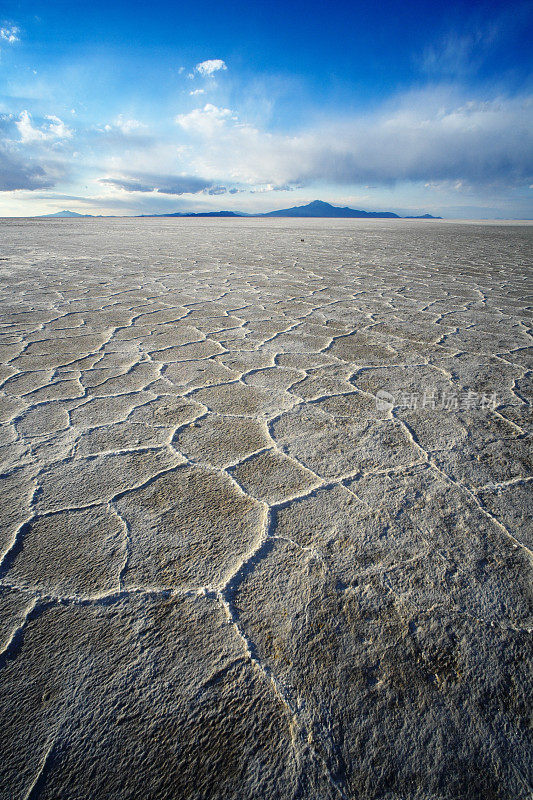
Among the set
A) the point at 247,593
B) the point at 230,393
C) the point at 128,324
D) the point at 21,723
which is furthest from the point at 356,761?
the point at 128,324

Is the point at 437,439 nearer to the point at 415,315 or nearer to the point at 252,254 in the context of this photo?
the point at 415,315

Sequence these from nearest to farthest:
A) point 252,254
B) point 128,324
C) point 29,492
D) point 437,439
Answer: point 29,492, point 437,439, point 128,324, point 252,254

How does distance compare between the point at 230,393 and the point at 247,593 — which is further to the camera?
the point at 230,393

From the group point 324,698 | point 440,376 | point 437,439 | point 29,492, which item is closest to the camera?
point 324,698

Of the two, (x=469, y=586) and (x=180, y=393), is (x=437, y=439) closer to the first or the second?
(x=469, y=586)

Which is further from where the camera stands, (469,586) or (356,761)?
(469,586)

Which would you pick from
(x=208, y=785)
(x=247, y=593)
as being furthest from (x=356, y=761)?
(x=247, y=593)
